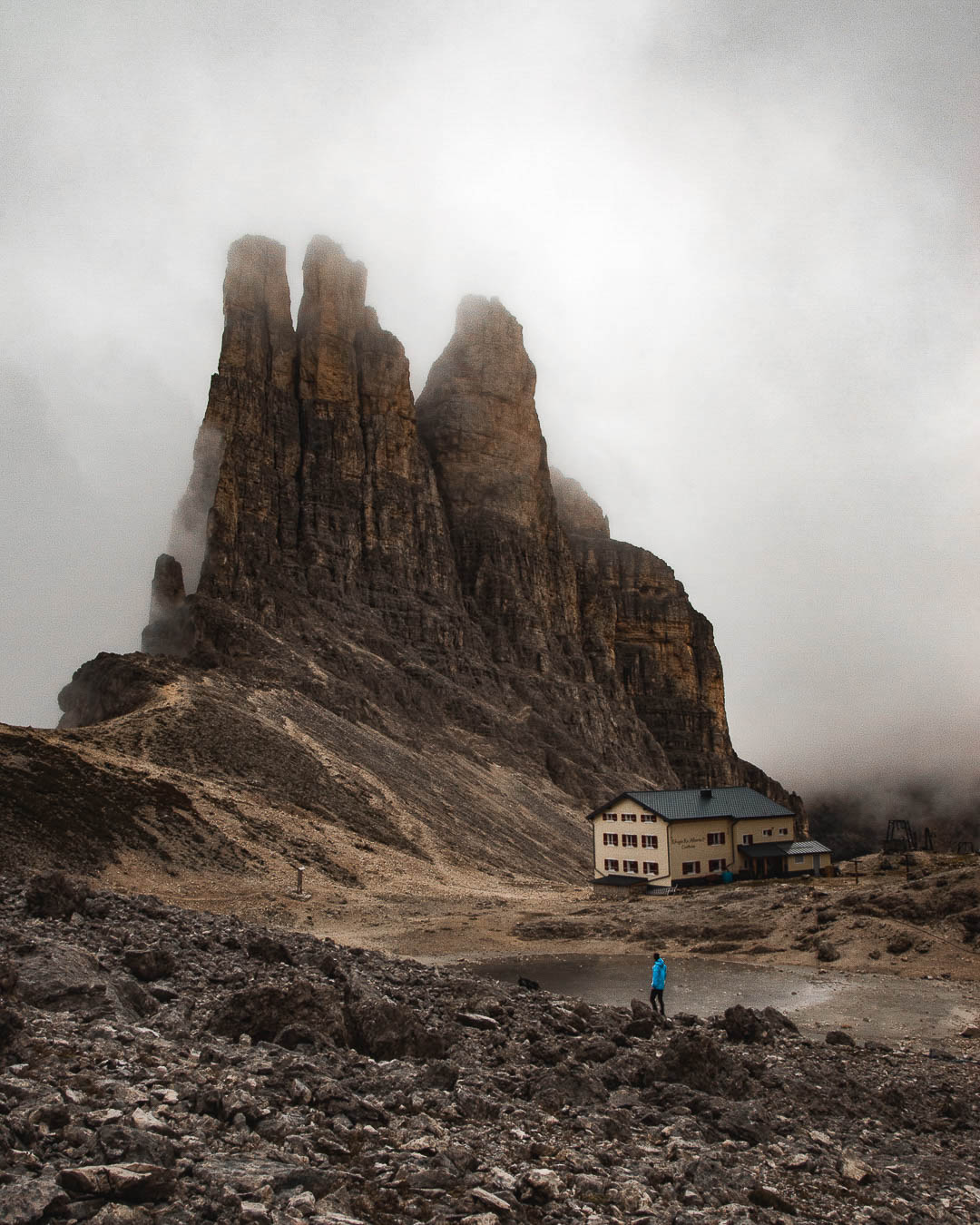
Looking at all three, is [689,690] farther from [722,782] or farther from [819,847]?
[819,847]

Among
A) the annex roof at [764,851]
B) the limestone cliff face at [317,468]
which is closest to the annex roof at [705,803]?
the annex roof at [764,851]

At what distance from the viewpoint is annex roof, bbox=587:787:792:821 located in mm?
64812

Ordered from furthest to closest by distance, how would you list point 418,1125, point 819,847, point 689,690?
point 689,690
point 819,847
point 418,1125

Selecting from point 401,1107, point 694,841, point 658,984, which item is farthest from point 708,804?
point 401,1107

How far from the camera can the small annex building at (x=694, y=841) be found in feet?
209

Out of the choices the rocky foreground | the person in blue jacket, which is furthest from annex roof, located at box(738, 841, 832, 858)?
the rocky foreground

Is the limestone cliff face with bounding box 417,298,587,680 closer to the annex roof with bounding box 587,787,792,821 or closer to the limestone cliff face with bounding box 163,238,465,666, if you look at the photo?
the limestone cliff face with bounding box 163,238,465,666

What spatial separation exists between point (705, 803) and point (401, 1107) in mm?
57003

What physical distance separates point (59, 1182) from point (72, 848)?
47.0 meters

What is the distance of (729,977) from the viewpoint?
1335 inches

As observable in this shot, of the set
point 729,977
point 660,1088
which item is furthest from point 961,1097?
point 729,977

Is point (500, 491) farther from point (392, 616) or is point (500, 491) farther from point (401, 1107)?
point (401, 1107)

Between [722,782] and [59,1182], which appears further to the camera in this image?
[722,782]

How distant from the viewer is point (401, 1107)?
12.6 meters
